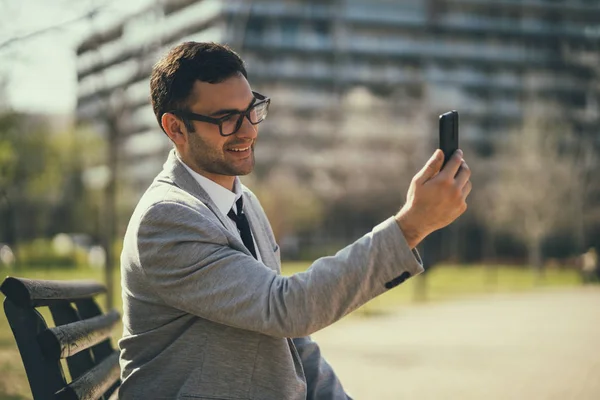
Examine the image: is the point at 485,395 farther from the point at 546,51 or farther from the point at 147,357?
the point at 546,51

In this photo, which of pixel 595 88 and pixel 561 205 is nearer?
pixel 561 205

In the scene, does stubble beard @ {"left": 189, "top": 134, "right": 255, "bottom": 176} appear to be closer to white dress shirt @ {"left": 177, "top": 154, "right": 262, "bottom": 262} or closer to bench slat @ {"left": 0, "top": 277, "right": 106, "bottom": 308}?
white dress shirt @ {"left": 177, "top": 154, "right": 262, "bottom": 262}

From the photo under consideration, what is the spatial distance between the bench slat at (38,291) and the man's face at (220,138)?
53 centimetres

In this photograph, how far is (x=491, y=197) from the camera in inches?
2343

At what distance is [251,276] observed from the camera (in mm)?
2109

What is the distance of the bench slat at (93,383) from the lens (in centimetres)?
212

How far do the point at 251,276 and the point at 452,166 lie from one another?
549 mm

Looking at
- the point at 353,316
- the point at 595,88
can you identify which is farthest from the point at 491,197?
the point at 353,316

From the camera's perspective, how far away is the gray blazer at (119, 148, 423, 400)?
204 centimetres

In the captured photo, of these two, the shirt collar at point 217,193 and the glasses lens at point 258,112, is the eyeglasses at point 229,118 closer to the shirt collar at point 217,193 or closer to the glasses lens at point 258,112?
the glasses lens at point 258,112

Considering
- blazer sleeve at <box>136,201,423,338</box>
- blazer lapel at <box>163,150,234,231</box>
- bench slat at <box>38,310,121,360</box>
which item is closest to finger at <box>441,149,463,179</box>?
blazer sleeve at <box>136,201,423,338</box>

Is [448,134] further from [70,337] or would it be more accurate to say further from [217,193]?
[70,337]

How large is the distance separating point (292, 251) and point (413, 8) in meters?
27.7

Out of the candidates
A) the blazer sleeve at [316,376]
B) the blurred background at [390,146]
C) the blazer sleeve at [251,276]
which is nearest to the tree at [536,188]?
the blurred background at [390,146]
